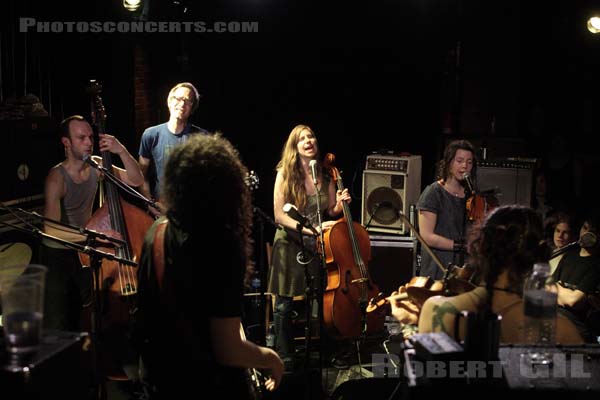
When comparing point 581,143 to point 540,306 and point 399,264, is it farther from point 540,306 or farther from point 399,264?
point 540,306

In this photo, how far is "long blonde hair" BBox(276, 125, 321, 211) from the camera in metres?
4.80

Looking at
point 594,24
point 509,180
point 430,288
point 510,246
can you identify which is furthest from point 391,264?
point 510,246

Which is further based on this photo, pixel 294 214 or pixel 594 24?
pixel 594 24

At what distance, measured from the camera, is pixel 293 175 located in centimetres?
482

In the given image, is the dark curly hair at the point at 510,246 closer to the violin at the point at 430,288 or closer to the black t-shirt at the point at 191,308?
the violin at the point at 430,288

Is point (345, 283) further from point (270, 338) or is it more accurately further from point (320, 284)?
point (270, 338)

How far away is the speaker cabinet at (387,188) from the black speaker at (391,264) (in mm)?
315

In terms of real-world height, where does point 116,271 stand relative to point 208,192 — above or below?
below

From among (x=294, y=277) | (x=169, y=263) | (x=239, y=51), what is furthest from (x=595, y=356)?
(x=239, y=51)

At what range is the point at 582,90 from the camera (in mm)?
7387

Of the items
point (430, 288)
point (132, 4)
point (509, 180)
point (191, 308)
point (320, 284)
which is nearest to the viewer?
point (191, 308)

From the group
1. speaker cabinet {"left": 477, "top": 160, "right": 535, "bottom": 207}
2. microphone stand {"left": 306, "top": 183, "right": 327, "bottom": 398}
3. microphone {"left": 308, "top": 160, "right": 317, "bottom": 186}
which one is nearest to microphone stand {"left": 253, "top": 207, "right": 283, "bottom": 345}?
microphone stand {"left": 306, "top": 183, "right": 327, "bottom": 398}

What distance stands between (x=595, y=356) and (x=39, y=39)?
444 cm

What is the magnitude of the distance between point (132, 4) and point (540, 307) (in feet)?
14.1
